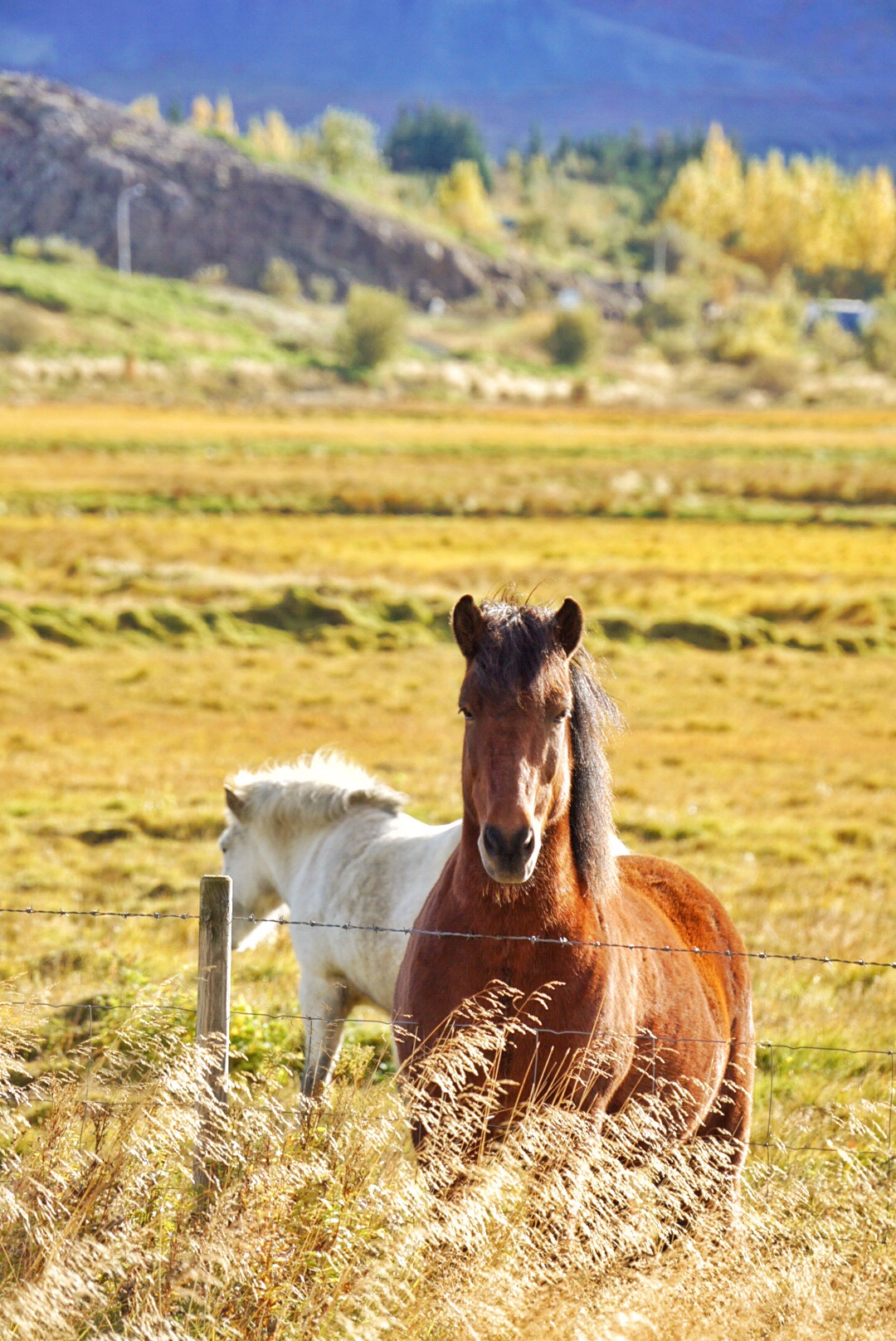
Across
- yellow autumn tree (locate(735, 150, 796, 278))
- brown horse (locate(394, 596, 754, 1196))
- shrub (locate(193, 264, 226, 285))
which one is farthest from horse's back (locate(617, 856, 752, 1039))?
yellow autumn tree (locate(735, 150, 796, 278))

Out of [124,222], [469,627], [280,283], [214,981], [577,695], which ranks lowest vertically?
[214,981]

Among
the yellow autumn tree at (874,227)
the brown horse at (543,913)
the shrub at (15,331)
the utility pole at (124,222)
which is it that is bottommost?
the brown horse at (543,913)

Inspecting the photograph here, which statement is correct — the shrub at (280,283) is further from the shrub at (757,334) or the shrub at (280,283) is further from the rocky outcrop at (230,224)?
the shrub at (757,334)

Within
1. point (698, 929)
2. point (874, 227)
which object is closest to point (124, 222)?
point (874, 227)

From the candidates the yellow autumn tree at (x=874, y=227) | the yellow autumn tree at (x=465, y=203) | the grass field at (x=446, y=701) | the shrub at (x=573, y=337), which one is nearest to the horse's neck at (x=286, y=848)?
the grass field at (x=446, y=701)

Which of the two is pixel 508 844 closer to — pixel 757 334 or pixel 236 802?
pixel 236 802

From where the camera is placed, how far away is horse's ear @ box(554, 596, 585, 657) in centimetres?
391

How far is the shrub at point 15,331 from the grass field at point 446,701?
43.6 m

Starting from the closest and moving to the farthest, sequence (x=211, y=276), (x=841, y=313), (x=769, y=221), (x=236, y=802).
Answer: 1. (x=236, y=802)
2. (x=211, y=276)
3. (x=841, y=313)
4. (x=769, y=221)

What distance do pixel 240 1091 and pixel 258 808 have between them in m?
1.73

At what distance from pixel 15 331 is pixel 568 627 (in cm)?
9317

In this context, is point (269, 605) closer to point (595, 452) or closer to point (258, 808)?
point (258, 808)

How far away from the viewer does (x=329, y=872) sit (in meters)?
6.25

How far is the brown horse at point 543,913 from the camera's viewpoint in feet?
12.3
